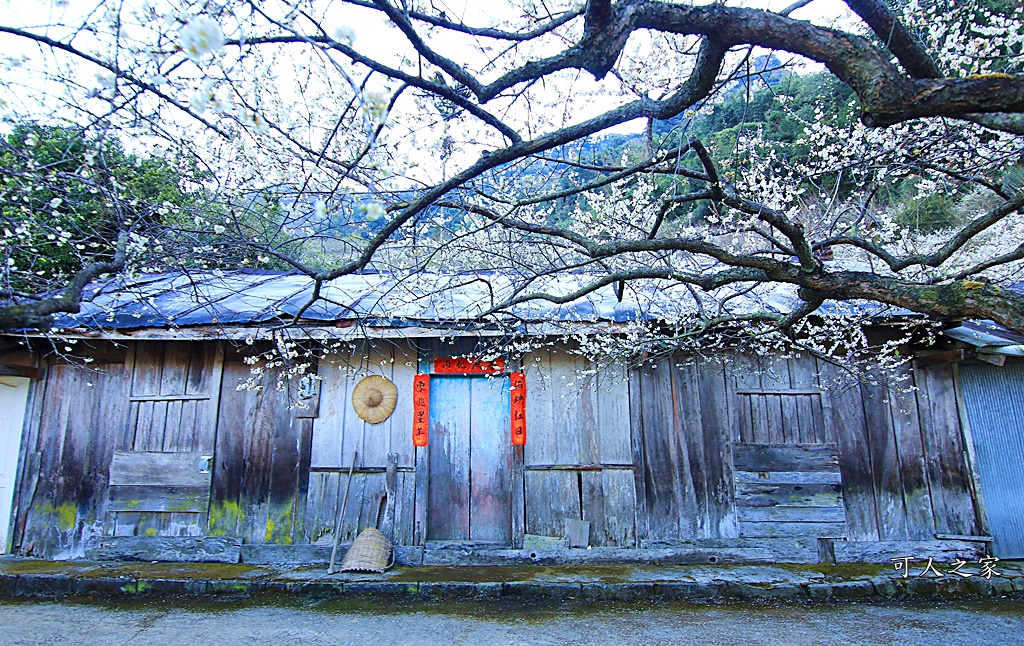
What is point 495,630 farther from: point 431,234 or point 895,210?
point 895,210

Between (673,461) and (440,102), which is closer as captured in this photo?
(440,102)

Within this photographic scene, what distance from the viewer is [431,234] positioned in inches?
288

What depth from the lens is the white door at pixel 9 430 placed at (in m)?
7.63

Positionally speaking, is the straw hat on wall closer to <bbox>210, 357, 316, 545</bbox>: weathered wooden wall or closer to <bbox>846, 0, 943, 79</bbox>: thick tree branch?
<bbox>210, 357, 316, 545</bbox>: weathered wooden wall

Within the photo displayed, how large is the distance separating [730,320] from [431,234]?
3.62 m

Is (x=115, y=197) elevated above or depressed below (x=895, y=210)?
below

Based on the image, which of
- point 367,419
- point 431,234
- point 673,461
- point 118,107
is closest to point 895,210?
point 673,461

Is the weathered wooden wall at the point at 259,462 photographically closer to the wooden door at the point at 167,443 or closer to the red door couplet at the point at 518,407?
the wooden door at the point at 167,443

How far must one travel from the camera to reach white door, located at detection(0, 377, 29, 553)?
763cm

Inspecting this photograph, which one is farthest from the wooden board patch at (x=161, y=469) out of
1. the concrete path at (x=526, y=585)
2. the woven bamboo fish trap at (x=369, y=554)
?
the woven bamboo fish trap at (x=369, y=554)

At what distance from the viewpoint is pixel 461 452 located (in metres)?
7.58

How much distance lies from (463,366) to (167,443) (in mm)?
3873

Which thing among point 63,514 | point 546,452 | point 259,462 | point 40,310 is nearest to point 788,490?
point 546,452

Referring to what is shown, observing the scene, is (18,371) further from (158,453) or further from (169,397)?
(158,453)
